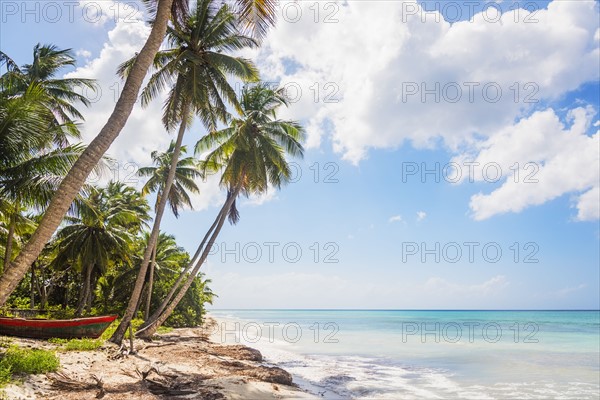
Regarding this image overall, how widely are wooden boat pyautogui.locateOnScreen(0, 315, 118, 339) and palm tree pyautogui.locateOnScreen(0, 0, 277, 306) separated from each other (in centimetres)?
981

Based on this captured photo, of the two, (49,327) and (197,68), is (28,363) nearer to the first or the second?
(49,327)

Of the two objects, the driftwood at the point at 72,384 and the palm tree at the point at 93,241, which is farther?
the palm tree at the point at 93,241

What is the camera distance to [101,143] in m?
5.95

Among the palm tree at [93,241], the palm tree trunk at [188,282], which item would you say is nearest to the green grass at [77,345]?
the palm tree trunk at [188,282]

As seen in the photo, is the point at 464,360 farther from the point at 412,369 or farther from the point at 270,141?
the point at 270,141

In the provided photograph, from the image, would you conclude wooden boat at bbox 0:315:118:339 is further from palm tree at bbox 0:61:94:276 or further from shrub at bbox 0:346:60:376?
shrub at bbox 0:346:60:376

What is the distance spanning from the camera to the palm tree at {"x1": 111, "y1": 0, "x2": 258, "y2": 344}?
1530 centimetres

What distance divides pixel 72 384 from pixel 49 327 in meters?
7.27

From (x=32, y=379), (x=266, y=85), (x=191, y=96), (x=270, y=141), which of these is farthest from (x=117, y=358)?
(x=266, y=85)

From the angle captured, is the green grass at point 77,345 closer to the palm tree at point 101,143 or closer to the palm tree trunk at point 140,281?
the palm tree trunk at point 140,281

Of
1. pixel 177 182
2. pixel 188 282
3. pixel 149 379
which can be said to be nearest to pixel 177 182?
pixel 177 182

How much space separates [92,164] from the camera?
5.70m

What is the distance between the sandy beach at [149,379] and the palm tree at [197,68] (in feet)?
11.3

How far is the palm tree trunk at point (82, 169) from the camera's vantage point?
5172mm
